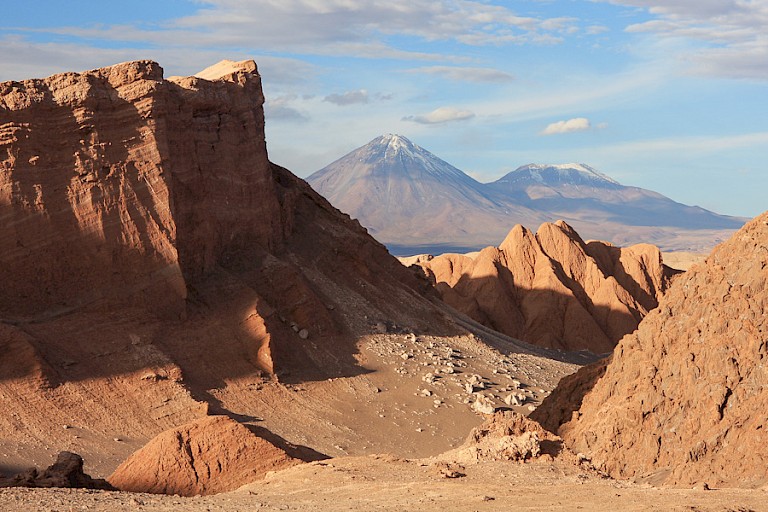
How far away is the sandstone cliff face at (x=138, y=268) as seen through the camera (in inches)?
1081

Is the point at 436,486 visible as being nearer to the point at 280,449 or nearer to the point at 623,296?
the point at 280,449

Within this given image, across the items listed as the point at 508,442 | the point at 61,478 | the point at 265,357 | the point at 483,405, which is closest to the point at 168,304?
the point at 265,357

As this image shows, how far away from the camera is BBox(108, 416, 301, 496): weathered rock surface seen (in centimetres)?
1906

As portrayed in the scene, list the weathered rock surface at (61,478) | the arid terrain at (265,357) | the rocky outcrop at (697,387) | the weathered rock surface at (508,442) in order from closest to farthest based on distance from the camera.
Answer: the rocky outcrop at (697,387)
the arid terrain at (265,357)
the weathered rock surface at (508,442)
the weathered rock surface at (61,478)

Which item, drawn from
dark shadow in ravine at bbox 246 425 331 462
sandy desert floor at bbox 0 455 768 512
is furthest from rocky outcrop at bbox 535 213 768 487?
dark shadow in ravine at bbox 246 425 331 462

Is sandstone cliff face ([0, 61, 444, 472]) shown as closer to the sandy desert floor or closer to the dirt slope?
the dirt slope

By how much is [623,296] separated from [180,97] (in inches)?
1328

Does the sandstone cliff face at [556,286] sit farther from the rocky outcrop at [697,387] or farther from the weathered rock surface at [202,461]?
the rocky outcrop at [697,387]

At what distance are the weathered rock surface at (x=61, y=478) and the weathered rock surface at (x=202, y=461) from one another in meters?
0.64

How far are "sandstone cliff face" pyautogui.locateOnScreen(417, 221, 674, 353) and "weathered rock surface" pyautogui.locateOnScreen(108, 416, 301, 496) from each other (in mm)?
37765

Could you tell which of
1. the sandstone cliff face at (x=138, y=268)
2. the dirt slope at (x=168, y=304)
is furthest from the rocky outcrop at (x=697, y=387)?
the sandstone cliff face at (x=138, y=268)

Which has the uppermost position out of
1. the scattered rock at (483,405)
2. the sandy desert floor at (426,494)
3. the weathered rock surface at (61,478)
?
the sandy desert floor at (426,494)

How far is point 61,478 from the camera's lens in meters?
18.2

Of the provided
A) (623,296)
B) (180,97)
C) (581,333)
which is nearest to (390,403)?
(180,97)
